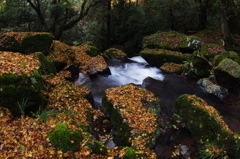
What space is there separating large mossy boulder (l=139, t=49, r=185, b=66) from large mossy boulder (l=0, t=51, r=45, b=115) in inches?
422

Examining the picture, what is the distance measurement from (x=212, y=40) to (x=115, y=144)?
1694 centimetres

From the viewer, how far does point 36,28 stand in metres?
15.9

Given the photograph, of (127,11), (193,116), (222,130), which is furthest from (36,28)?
(222,130)

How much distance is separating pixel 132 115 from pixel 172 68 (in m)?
8.11

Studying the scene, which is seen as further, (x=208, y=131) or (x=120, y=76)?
(x=120, y=76)

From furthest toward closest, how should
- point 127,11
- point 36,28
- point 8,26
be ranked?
point 127,11
point 36,28
point 8,26

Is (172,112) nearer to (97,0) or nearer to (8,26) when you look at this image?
(97,0)

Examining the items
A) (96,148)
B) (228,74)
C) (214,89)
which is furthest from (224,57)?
(96,148)

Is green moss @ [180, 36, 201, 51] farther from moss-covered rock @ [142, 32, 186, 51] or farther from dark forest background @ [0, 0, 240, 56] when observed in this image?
dark forest background @ [0, 0, 240, 56]

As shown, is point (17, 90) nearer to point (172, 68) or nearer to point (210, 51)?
point (172, 68)

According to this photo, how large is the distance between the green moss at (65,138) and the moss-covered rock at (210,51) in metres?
14.0

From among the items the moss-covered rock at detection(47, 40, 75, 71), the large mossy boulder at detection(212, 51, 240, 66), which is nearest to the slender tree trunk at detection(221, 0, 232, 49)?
the large mossy boulder at detection(212, 51, 240, 66)

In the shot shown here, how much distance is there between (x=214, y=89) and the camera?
9.91 meters

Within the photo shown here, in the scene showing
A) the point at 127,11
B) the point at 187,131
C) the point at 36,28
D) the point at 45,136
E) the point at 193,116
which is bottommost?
the point at 187,131
